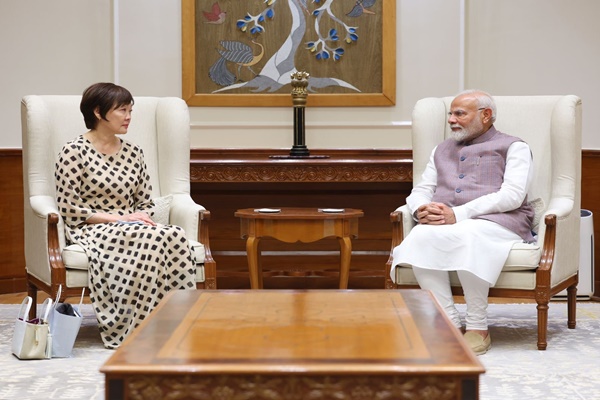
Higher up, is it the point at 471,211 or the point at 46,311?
the point at 471,211

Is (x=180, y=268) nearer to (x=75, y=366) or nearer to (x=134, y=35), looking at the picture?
(x=75, y=366)

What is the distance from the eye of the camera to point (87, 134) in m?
5.41

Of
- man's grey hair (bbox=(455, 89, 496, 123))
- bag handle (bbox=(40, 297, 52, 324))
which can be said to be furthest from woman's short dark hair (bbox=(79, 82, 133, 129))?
man's grey hair (bbox=(455, 89, 496, 123))

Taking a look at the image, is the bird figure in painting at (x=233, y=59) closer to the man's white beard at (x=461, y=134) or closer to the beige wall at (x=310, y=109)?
the beige wall at (x=310, y=109)

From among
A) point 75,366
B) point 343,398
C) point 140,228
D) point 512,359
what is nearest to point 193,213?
→ point 140,228

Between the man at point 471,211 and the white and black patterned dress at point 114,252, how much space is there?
119 centimetres

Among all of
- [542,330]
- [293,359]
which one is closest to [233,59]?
[542,330]

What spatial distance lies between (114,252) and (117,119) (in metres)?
0.76

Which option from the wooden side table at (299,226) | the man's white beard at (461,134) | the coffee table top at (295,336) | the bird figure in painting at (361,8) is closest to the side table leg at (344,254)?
the wooden side table at (299,226)

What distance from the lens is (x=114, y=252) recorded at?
5012 mm

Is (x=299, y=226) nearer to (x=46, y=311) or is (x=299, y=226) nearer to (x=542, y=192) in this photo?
(x=542, y=192)

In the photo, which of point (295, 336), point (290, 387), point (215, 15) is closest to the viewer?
point (290, 387)

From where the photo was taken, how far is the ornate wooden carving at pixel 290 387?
2527 mm

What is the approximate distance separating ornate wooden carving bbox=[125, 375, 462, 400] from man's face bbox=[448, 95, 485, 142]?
3.06 meters
